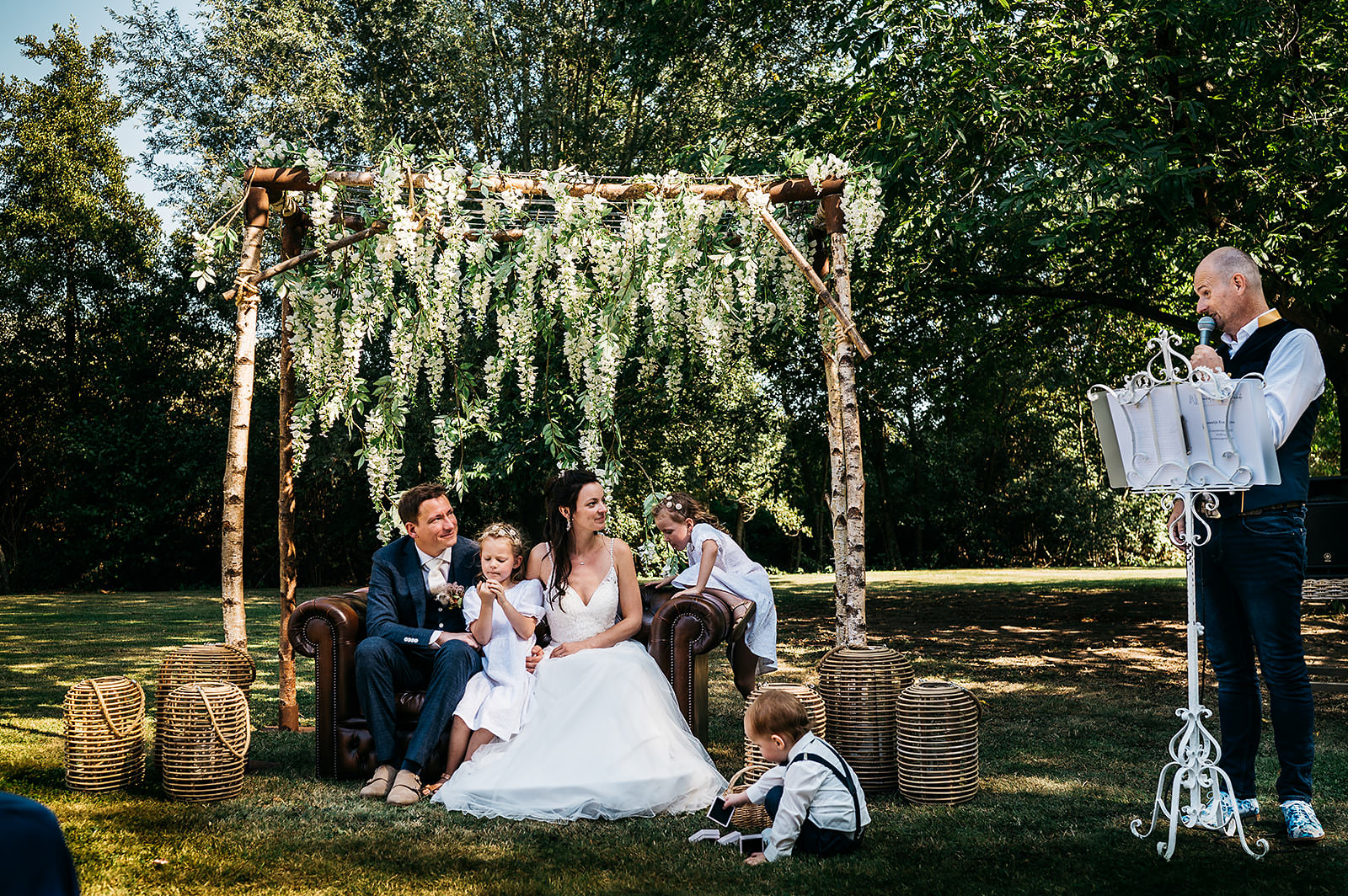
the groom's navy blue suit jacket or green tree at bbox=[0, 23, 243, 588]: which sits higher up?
green tree at bbox=[0, 23, 243, 588]

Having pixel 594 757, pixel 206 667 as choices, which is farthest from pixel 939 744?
pixel 206 667

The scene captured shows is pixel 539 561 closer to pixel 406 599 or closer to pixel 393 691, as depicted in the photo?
pixel 406 599

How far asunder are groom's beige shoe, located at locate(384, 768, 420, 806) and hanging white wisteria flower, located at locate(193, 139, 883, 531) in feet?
6.16

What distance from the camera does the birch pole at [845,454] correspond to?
5.70 m

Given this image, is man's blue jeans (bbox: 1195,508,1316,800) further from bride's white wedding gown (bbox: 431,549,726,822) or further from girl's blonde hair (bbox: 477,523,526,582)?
girl's blonde hair (bbox: 477,523,526,582)

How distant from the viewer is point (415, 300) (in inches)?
229

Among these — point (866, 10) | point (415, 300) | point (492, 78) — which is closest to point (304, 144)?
point (415, 300)

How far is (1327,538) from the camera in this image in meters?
7.85

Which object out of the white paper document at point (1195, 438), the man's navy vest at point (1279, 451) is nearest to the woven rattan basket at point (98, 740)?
the white paper document at point (1195, 438)

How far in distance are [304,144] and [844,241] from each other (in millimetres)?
3053

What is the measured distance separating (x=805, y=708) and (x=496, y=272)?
9.46 feet

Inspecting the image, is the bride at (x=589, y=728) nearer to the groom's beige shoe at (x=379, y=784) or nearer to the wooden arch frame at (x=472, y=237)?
the groom's beige shoe at (x=379, y=784)

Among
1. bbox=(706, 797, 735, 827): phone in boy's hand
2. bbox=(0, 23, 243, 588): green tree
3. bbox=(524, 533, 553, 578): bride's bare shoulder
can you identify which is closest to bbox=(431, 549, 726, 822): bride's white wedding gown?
bbox=(706, 797, 735, 827): phone in boy's hand

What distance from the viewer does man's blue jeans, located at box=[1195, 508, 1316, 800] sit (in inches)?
140
